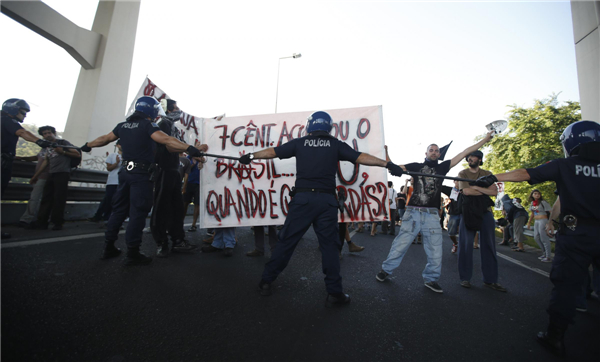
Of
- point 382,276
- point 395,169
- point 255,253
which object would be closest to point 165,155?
point 255,253

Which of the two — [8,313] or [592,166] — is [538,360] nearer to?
[592,166]

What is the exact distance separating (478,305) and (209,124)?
448cm

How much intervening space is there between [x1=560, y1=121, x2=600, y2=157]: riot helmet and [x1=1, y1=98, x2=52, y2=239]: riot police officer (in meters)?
6.57

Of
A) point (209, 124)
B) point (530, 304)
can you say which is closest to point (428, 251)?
point (530, 304)

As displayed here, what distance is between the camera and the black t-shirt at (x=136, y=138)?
378 cm

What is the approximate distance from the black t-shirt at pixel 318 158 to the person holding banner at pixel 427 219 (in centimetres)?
144

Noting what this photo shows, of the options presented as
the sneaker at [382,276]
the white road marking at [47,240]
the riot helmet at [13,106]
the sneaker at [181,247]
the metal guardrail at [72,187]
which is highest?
the riot helmet at [13,106]

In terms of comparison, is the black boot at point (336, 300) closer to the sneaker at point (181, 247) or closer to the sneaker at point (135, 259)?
the sneaker at point (135, 259)

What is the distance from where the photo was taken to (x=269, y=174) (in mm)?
4703

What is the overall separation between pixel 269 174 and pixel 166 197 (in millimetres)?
1570

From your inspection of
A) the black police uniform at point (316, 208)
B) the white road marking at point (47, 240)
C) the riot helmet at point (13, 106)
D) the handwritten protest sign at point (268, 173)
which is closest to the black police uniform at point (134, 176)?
the handwritten protest sign at point (268, 173)

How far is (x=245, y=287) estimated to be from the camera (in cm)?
307

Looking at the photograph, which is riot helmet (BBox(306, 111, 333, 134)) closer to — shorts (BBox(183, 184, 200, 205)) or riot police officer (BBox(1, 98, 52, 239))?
shorts (BBox(183, 184, 200, 205))

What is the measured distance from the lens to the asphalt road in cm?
184
